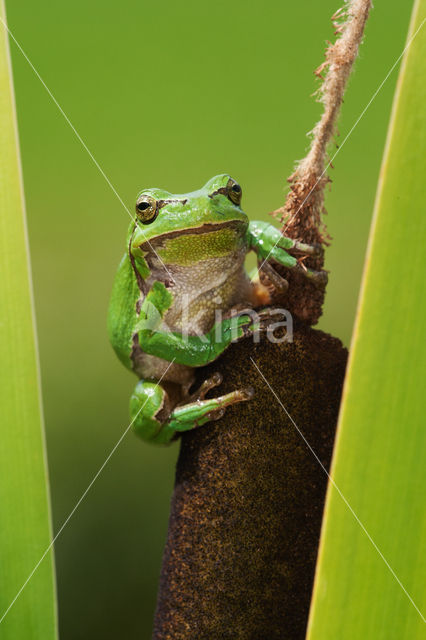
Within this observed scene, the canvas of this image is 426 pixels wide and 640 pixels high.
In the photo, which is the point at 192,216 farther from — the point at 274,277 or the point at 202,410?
the point at 202,410

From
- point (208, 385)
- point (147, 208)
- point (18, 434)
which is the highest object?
point (147, 208)

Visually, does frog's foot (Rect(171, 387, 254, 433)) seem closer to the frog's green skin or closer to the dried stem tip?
the frog's green skin

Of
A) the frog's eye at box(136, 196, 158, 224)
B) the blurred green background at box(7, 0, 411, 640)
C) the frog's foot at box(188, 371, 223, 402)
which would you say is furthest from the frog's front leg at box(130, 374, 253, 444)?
the blurred green background at box(7, 0, 411, 640)

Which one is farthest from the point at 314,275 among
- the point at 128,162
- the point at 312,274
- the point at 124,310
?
the point at 128,162

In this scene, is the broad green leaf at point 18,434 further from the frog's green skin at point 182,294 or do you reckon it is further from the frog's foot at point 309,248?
the frog's foot at point 309,248

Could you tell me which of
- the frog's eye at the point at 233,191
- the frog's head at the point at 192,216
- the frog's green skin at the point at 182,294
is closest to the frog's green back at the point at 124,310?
the frog's green skin at the point at 182,294

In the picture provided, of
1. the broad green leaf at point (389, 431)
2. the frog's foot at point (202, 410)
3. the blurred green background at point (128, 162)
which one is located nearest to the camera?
the broad green leaf at point (389, 431)

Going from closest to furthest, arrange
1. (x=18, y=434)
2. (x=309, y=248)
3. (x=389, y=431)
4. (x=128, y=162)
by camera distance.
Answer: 1. (x=389, y=431)
2. (x=18, y=434)
3. (x=309, y=248)
4. (x=128, y=162)
